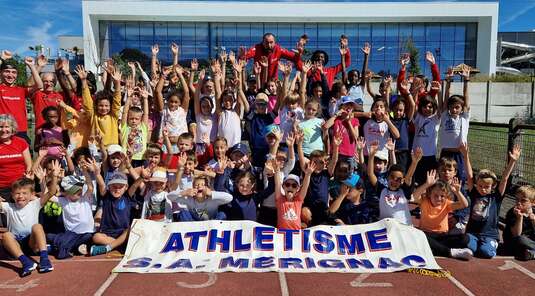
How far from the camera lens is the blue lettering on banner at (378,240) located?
4.96m

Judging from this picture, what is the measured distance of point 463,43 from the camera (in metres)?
55.7

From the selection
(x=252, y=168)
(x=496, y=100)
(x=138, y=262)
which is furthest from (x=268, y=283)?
(x=496, y=100)

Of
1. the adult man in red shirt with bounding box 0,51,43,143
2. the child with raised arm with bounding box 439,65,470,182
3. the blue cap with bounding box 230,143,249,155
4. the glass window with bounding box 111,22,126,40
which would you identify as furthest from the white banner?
the glass window with bounding box 111,22,126,40

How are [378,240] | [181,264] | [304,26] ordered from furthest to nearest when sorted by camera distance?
[304,26] → [378,240] → [181,264]

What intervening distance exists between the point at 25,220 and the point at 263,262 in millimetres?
2855

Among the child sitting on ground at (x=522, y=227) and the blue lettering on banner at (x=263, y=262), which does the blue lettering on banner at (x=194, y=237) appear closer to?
the blue lettering on banner at (x=263, y=262)

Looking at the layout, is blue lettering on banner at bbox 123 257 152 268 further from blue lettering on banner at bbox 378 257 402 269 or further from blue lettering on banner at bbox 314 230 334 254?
blue lettering on banner at bbox 378 257 402 269

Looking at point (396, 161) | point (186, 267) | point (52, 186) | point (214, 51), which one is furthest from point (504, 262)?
point (214, 51)

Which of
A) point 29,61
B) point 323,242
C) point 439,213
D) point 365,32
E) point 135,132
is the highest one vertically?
point 365,32

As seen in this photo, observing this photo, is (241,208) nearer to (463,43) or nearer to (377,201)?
(377,201)

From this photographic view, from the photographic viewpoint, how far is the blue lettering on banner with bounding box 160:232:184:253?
4.96 metres

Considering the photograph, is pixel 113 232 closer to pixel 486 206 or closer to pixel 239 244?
pixel 239 244

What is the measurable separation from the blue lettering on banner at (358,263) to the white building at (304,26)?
162 ft

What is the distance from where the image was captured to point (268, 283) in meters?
4.27
